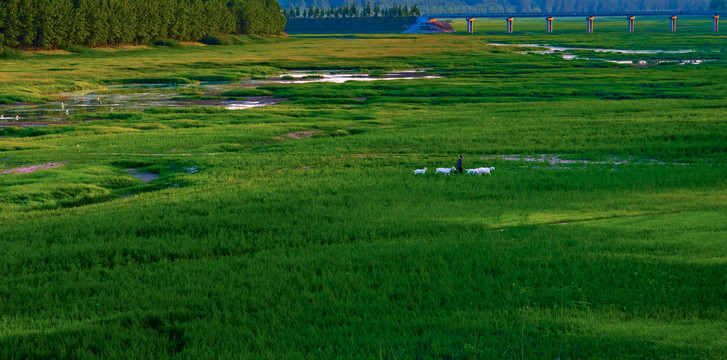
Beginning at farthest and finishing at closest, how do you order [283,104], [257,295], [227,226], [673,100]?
[283,104], [673,100], [227,226], [257,295]

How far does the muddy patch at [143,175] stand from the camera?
3003cm

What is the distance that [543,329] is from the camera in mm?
12000

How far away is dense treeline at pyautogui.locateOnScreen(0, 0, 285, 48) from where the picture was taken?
343 feet

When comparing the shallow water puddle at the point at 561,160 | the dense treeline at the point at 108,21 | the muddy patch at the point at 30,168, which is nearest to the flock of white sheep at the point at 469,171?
the shallow water puddle at the point at 561,160

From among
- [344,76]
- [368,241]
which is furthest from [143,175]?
[344,76]

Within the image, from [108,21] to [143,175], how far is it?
106 metres

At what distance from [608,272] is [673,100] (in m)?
47.1

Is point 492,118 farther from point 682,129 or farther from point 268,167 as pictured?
point 268,167

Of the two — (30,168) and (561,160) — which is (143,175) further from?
(561,160)

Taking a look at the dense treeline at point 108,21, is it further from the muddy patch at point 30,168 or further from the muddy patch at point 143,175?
the muddy patch at point 143,175

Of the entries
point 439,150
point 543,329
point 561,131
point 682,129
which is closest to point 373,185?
point 439,150

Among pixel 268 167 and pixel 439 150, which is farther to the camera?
pixel 439 150

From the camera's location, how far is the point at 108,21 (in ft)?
413

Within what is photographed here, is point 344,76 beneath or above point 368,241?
above
